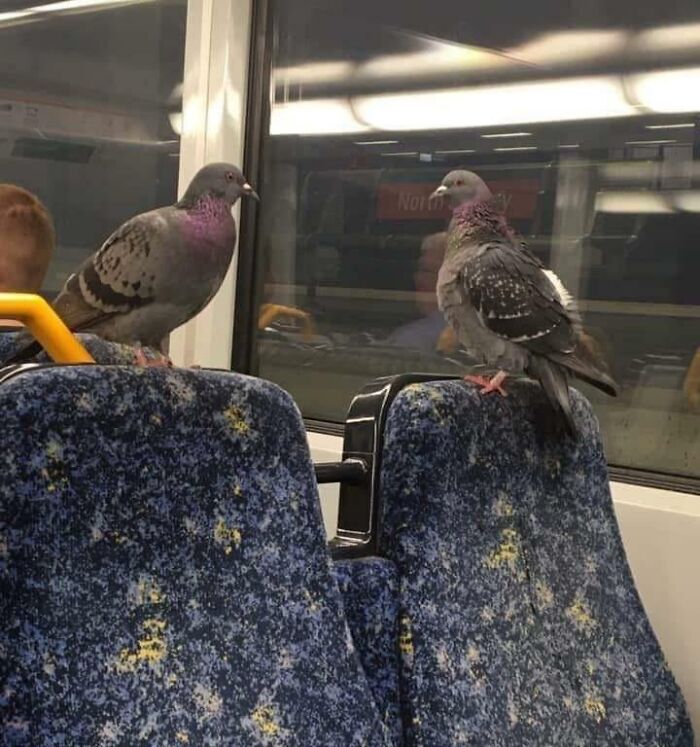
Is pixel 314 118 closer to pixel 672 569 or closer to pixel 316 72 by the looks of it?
pixel 316 72

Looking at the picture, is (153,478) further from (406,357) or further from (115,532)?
(406,357)

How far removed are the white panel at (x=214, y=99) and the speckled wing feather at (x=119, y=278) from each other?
140 cm

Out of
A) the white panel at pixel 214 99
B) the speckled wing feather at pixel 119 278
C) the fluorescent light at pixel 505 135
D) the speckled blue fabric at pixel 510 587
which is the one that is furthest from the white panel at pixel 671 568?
the white panel at pixel 214 99

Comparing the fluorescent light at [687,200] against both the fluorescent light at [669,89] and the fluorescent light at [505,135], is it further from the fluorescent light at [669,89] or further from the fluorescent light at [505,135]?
the fluorescent light at [505,135]

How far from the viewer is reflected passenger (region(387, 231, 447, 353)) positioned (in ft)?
8.64

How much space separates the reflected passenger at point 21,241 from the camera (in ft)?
7.48

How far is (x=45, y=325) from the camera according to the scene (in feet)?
3.50

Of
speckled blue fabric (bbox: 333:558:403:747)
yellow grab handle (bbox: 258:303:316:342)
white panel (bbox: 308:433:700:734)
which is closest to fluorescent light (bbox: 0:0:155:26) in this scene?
yellow grab handle (bbox: 258:303:316:342)

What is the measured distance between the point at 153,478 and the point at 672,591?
1274mm

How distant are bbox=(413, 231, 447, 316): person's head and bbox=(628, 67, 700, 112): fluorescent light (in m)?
0.63

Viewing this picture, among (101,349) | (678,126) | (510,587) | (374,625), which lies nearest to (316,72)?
(678,126)

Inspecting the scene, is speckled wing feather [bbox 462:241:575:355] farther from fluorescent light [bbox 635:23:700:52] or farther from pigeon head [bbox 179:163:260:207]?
fluorescent light [bbox 635:23:700:52]

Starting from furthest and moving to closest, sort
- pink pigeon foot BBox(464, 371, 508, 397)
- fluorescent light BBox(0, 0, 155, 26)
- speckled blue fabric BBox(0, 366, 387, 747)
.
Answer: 1. fluorescent light BBox(0, 0, 155, 26)
2. pink pigeon foot BBox(464, 371, 508, 397)
3. speckled blue fabric BBox(0, 366, 387, 747)

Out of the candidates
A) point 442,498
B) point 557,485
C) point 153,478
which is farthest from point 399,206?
point 153,478
